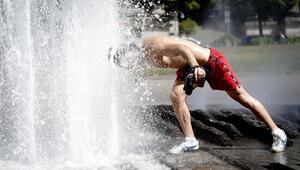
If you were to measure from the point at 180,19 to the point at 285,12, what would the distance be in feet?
38.2

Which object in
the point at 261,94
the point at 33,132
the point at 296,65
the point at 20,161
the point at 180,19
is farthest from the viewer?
the point at 180,19

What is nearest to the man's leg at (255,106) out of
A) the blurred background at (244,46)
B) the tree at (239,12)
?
the blurred background at (244,46)

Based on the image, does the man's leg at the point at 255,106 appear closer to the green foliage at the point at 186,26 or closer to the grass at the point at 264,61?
the grass at the point at 264,61

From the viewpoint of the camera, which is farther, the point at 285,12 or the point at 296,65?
the point at 285,12

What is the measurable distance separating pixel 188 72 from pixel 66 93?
1.55 metres

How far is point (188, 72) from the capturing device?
18.1 feet

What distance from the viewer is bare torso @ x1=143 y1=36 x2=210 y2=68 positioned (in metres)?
5.55

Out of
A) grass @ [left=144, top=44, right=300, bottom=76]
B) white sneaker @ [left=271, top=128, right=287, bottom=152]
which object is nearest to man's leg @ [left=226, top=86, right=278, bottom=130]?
white sneaker @ [left=271, top=128, right=287, bottom=152]

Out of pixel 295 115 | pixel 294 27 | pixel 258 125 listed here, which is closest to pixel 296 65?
pixel 295 115

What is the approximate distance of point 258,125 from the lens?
21.3 ft

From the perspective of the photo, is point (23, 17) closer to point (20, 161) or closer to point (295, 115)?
point (20, 161)

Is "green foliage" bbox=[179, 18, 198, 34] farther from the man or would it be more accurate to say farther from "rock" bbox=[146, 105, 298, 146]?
the man

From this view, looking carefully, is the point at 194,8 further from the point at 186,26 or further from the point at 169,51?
the point at 169,51

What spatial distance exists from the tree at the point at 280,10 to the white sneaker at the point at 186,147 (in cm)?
3754
